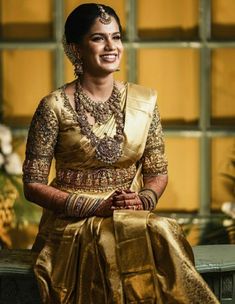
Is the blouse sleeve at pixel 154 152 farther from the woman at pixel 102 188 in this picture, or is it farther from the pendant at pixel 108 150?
the pendant at pixel 108 150

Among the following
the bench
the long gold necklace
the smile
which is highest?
the smile

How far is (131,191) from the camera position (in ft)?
8.75

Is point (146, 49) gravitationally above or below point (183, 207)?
above

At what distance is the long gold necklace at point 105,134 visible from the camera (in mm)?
2695

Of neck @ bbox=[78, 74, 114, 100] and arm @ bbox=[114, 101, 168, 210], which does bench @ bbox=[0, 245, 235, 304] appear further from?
neck @ bbox=[78, 74, 114, 100]

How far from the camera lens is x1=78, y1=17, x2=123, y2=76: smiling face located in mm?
2670

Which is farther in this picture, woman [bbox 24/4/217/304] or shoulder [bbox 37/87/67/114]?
shoulder [bbox 37/87/67/114]

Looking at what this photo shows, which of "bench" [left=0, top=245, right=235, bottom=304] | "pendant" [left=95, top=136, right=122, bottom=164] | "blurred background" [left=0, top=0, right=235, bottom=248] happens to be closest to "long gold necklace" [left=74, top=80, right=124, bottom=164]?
"pendant" [left=95, top=136, right=122, bottom=164]

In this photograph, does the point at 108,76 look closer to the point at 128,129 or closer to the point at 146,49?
the point at 128,129

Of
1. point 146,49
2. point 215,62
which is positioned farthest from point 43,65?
point 215,62

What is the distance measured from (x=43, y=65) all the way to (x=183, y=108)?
543 mm

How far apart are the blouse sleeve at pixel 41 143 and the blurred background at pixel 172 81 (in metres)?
1.10

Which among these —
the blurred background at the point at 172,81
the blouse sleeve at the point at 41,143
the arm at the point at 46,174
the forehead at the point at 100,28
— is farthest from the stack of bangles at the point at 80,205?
the blurred background at the point at 172,81

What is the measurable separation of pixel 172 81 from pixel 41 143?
1256 mm
